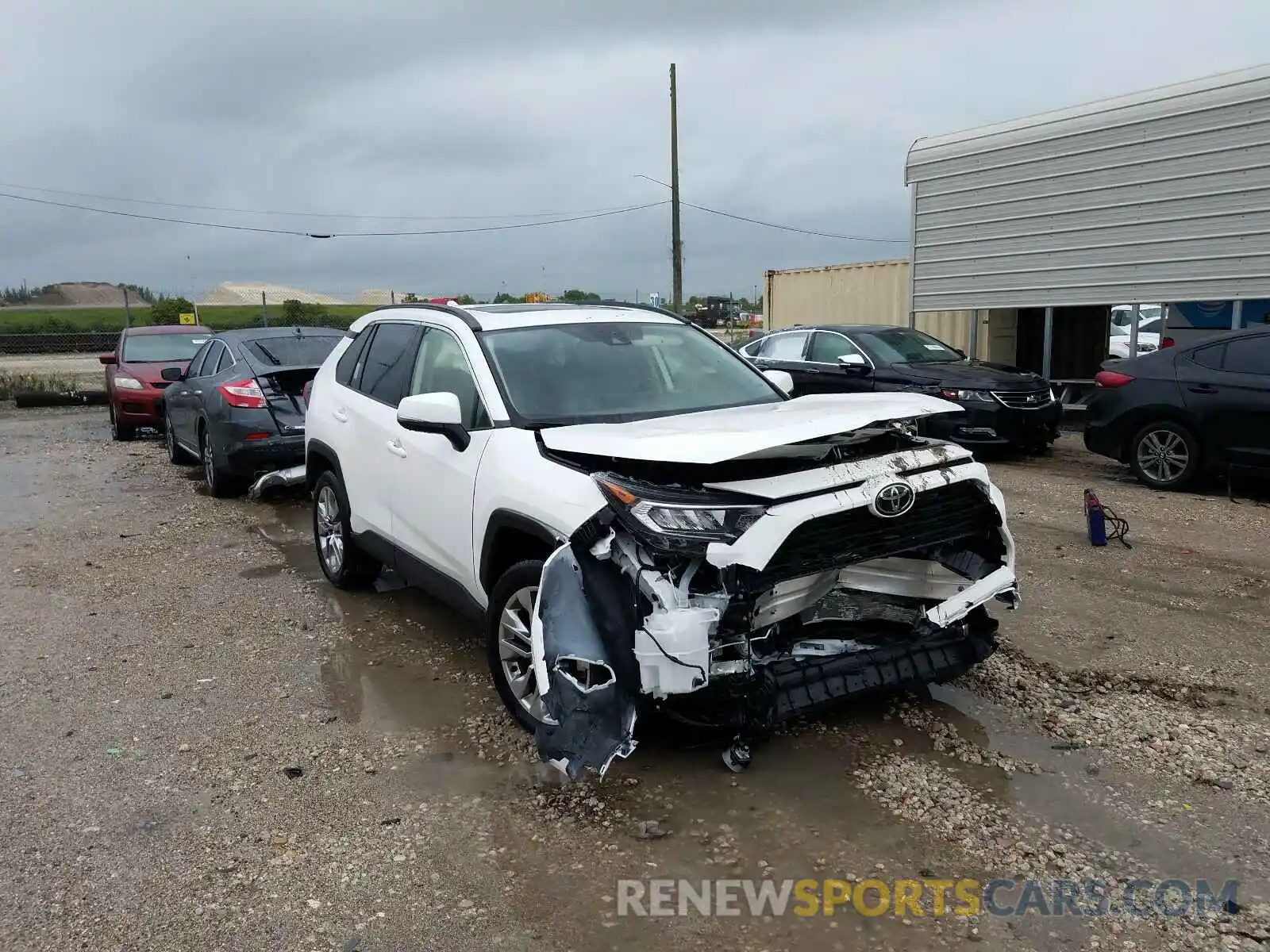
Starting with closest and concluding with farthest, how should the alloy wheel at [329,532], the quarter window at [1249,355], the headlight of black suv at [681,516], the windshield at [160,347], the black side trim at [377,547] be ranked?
the headlight of black suv at [681,516] → the black side trim at [377,547] → the alloy wheel at [329,532] → the quarter window at [1249,355] → the windshield at [160,347]

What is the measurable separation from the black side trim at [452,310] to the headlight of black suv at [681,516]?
187 centimetres

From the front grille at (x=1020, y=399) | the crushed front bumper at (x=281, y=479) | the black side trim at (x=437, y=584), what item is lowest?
the crushed front bumper at (x=281, y=479)

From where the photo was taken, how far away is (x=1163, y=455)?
29.5 feet

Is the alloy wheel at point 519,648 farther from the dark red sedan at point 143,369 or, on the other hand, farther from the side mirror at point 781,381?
the dark red sedan at point 143,369

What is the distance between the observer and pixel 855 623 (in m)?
3.96

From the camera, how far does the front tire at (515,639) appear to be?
12.8 ft

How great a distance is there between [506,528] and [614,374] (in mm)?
1137

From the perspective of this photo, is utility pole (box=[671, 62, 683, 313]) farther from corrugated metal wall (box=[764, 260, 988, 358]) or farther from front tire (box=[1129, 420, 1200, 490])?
front tire (box=[1129, 420, 1200, 490])

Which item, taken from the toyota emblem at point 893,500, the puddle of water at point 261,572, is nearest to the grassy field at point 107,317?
the puddle of water at point 261,572

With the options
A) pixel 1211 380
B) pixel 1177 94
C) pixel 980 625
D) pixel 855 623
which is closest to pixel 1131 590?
pixel 980 625

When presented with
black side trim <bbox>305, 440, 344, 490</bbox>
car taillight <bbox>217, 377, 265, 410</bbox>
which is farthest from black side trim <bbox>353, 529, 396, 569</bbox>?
car taillight <bbox>217, 377, 265, 410</bbox>

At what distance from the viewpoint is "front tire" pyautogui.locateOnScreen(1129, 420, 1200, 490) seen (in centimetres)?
877

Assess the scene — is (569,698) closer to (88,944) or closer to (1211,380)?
(88,944)

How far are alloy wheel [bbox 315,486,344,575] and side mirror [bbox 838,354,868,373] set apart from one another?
605 cm
